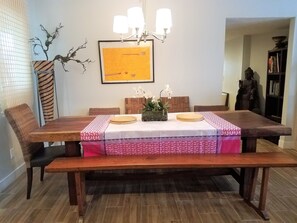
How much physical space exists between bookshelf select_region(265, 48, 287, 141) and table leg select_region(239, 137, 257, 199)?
96.6 inches

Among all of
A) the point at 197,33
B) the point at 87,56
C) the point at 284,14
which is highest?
the point at 284,14

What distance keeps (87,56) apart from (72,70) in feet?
1.10

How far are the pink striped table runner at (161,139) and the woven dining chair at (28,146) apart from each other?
576 mm

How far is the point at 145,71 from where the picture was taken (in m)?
3.62

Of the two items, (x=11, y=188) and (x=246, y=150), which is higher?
(x=246, y=150)

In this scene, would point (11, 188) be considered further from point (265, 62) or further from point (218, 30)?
point (265, 62)

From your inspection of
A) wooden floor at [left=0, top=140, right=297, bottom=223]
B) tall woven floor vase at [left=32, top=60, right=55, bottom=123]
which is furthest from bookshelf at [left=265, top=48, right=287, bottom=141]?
tall woven floor vase at [left=32, top=60, right=55, bottom=123]

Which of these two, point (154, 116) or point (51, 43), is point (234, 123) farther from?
point (51, 43)

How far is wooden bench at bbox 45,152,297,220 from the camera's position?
6.31 ft

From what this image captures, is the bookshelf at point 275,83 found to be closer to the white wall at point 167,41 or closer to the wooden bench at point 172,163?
the white wall at point 167,41

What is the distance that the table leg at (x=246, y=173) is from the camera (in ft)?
7.41

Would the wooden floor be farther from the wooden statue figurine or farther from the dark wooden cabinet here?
the wooden statue figurine

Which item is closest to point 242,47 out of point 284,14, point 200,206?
point 284,14

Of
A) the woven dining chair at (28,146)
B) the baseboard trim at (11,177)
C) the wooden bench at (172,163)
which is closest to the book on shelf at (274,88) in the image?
the wooden bench at (172,163)
